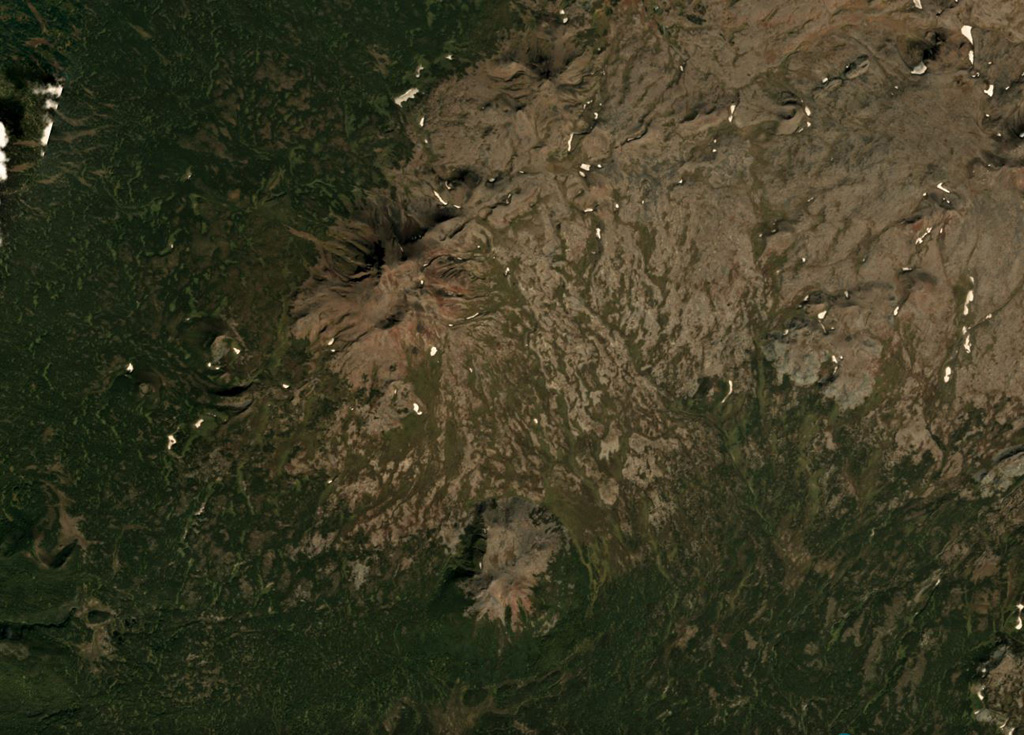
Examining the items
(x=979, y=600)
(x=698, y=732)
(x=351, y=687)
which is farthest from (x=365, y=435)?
(x=979, y=600)

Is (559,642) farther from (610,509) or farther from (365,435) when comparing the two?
(365,435)

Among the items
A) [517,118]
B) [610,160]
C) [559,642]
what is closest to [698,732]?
[559,642]

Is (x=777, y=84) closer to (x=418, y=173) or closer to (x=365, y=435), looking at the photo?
(x=418, y=173)

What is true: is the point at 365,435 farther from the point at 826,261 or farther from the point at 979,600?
the point at 979,600

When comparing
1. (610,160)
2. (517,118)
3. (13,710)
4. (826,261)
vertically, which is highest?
(517,118)

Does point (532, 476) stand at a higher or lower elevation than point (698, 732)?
higher

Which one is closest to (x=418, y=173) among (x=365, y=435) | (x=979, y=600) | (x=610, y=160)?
(x=610, y=160)

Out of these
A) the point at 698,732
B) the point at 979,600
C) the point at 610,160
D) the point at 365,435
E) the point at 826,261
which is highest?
the point at 610,160

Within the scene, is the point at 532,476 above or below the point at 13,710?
above
